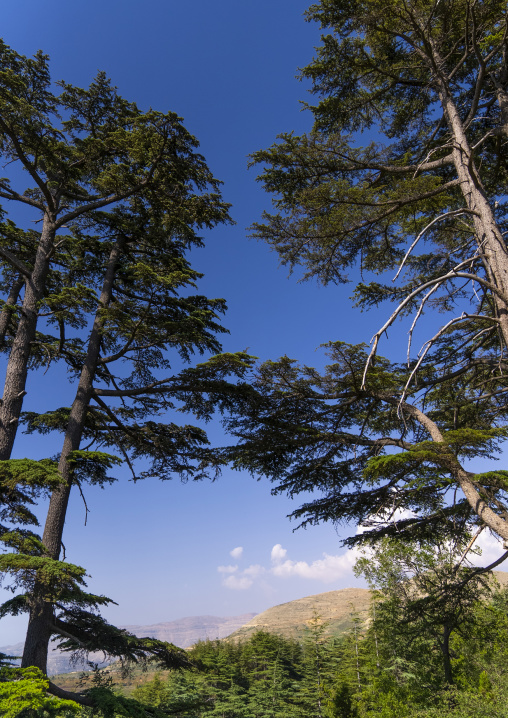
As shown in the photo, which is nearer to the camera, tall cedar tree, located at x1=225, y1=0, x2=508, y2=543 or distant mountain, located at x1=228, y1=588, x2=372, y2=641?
tall cedar tree, located at x1=225, y1=0, x2=508, y2=543

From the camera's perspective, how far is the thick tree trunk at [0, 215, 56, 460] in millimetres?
7711

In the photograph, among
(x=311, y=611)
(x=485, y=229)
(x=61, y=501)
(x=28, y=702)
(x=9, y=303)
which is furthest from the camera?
(x=311, y=611)

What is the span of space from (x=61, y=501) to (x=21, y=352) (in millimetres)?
3190

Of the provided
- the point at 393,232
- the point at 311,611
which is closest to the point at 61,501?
the point at 393,232

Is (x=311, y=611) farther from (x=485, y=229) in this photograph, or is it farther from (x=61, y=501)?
(x=485, y=229)

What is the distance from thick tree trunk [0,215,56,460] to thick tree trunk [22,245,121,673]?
1247 millimetres

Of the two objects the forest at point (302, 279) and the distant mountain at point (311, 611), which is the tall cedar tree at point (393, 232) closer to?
the forest at point (302, 279)

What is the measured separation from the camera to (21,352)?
848 centimetres

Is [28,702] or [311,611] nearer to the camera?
[28,702]

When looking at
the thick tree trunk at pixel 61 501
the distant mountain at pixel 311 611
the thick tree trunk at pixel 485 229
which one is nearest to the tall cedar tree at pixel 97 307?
the thick tree trunk at pixel 61 501

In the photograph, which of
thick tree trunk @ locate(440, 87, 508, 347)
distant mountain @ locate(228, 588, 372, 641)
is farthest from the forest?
distant mountain @ locate(228, 588, 372, 641)

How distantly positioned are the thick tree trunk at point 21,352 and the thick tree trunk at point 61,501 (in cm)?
125

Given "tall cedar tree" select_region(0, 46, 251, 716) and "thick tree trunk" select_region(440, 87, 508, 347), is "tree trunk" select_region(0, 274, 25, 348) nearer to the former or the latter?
"tall cedar tree" select_region(0, 46, 251, 716)

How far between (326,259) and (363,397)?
10.0ft
